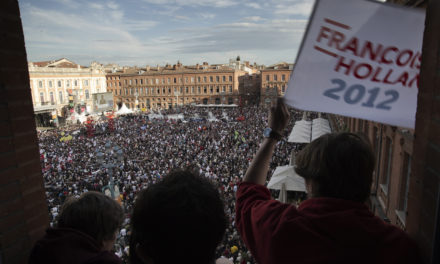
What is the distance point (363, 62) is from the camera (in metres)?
1.76

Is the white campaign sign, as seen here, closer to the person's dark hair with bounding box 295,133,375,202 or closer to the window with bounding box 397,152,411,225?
the person's dark hair with bounding box 295,133,375,202

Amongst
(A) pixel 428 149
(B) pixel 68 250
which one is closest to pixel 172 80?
(B) pixel 68 250

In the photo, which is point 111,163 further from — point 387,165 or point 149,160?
point 387,165

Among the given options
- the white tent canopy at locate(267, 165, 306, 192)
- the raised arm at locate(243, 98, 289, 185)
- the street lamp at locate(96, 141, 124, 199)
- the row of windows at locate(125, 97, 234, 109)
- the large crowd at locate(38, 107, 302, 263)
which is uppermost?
the raised arm at locate(243, 98, 289, 185)

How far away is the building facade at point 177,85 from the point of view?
189 ft

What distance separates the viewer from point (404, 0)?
19.8ft

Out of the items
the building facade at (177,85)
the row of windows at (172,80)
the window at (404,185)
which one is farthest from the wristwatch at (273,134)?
the row of windows at (172,80)

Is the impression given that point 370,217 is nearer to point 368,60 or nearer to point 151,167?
point 368,60

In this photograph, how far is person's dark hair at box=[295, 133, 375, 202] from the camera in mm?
1308

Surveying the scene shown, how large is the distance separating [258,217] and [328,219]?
29 centimetres

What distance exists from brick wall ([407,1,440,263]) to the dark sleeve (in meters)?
0.57

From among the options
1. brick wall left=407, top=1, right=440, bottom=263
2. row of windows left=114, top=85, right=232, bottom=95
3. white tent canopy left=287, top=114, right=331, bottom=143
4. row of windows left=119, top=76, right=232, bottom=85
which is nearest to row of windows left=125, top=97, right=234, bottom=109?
row of windows left=114, top=85, right=232, bottom=95

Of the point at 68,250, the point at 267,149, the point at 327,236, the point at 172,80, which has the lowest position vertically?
the point at 172,80

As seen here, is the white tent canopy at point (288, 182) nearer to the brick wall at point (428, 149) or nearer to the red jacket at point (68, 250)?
the brick wall at point (428, 149)
